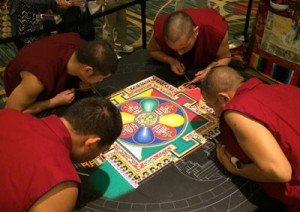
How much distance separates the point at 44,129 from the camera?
50.8 inches

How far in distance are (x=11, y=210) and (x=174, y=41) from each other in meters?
1.38

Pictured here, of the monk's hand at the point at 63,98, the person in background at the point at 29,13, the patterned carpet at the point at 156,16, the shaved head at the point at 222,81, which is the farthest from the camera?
the patterned carpet at the point at 156,16

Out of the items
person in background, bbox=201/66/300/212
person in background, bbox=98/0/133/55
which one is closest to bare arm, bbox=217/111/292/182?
person in background, bbox=201/66/300/212

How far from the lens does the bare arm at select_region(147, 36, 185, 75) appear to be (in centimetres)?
233

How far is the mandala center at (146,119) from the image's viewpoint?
6.14 ft

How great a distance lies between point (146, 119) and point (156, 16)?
2.94m

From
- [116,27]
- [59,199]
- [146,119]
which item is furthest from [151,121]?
[116,27]

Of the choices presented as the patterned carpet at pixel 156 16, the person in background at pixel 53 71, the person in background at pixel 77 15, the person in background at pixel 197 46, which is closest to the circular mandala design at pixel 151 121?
the person in background at pixel 53 71

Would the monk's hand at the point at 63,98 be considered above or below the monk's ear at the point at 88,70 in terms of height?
below

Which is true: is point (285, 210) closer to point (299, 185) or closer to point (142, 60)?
point (299, 185)

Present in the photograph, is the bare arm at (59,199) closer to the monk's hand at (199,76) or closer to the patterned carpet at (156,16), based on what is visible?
the monk's hand at (199,76)

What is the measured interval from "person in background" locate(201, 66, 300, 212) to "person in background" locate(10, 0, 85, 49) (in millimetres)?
1710

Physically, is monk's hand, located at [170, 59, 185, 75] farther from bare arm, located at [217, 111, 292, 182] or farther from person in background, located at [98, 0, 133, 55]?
person in background, located at [98, 0, 133, 55]

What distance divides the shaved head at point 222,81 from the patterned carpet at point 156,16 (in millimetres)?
2383
